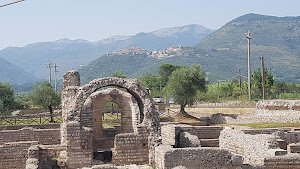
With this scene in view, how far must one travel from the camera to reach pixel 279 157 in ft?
51.0

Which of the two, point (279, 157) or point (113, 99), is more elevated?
point (113, 99)

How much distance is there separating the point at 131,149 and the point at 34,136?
8.47 m

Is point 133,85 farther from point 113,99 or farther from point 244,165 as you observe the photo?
point 244,165

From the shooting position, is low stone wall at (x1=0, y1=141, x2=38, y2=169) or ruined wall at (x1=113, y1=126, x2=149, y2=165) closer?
ruined wall at (x1=113, y1=126, x2=149, y2=165)

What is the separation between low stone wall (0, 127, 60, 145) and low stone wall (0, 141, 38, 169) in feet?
17.6

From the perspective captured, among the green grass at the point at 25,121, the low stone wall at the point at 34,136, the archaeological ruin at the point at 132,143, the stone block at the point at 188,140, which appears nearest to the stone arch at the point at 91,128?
the archaeological ruin at the point at 132,143

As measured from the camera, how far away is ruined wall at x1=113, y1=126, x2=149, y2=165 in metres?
22.3

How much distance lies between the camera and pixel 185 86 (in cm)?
5481

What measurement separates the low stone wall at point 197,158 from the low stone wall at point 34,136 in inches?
534

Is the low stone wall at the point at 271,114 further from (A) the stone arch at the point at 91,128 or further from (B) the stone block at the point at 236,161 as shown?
(B) the stone block at the point at 236,161

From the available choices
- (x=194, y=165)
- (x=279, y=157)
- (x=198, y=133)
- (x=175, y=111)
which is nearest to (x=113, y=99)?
(x=198, y=133)

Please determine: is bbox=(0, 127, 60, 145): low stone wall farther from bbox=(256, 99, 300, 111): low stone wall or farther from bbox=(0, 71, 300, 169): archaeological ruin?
bbox=(256, 99, 300, 111): low stone wall

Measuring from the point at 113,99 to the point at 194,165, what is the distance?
436 inches

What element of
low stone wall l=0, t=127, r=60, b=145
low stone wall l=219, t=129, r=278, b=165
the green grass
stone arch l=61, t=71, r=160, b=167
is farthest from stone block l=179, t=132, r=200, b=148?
the green grass
